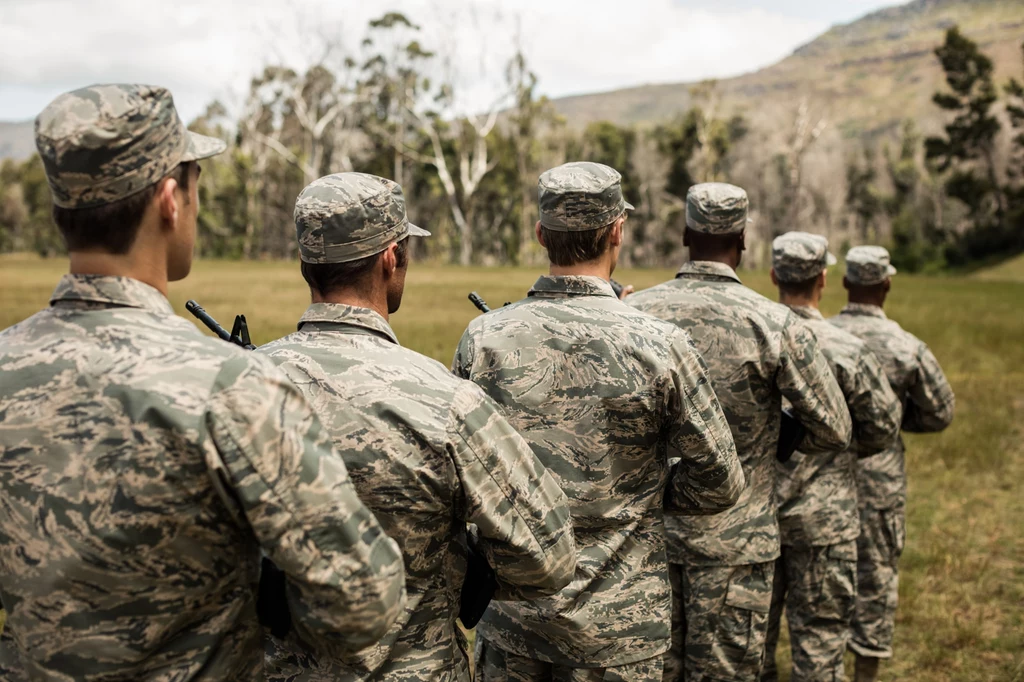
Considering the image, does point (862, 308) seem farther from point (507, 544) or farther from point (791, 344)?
point (507, 544)

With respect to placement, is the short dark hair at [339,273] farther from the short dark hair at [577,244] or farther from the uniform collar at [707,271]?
the uniform collar at [707,271]

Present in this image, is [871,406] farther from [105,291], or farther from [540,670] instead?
[105,291]

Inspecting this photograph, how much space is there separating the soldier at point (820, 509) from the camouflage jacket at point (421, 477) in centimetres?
220

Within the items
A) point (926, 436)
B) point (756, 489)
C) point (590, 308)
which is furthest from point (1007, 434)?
point (590, 308)

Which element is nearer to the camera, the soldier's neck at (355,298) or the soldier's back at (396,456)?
the soldier's back at (396,456)

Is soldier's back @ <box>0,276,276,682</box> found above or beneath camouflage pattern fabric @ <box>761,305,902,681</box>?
above

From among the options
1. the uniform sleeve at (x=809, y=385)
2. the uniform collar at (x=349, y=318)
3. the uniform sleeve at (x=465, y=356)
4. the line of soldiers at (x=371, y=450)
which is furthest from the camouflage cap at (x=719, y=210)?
the uniform collar at (x=349, y=318)

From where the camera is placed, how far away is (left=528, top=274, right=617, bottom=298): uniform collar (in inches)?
109

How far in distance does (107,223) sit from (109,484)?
0.42 m

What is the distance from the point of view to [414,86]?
148 feet

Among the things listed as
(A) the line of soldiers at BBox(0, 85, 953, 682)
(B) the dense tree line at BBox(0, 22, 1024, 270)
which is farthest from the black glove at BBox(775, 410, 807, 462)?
(B) the dense tree line at BBox(0, 22, 1024, 270)

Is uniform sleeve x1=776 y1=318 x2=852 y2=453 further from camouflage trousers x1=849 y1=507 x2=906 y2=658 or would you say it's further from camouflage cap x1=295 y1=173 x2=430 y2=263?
camouflage cap x1=295 y1=173 x2=430 y2=263

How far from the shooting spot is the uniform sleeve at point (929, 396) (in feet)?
15.6

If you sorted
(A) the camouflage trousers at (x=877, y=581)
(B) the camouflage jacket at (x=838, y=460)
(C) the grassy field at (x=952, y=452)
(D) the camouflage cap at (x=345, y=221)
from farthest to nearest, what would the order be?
(C) the grassy field at (x=952, y=452) < (A) the camouflage trousers at (x=877, y=581) < (B) the camouflage jacket at (x=838, y=460) < (D) the camouflage cap at (x=345, y=221)
